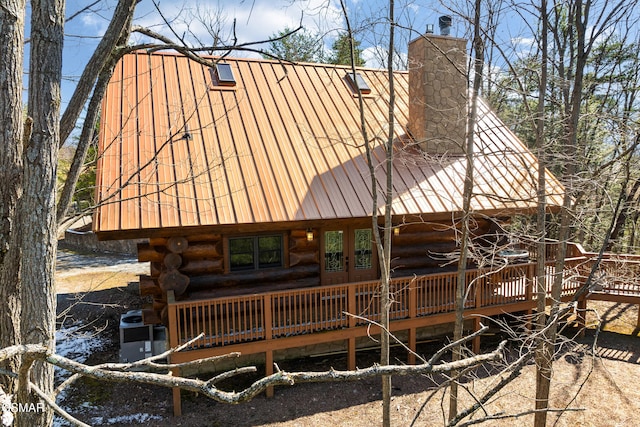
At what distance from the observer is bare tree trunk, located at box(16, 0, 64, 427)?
3912 millimetres

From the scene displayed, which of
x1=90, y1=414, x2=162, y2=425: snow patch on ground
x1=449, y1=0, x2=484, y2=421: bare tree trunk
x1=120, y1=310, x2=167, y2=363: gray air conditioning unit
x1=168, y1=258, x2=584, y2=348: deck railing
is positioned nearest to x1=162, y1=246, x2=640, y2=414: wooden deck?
x1=168, y1=258, x2=584, y2=348: deck railing

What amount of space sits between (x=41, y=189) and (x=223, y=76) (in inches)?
323

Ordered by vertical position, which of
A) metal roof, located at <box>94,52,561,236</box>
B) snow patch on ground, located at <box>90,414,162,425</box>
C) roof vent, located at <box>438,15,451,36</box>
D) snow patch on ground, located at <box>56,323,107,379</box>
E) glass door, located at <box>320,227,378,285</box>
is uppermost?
roof vent, located at <box>438,15,451,36</box>

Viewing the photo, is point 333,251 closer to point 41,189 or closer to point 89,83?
point 89,83

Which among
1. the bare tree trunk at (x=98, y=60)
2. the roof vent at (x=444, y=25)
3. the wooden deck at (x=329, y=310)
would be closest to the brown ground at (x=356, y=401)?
the wooden deck at (x=329, y=310)

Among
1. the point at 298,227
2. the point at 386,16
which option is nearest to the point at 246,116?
the point at 298,227

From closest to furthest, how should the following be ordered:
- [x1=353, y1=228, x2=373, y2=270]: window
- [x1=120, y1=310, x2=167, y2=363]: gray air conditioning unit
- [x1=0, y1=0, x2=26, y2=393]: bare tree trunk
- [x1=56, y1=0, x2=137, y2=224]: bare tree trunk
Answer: [x1=0, y1=0, x2=26, y2=393]: bare tree trunk < [x1=56, y1=0, x2=137, y2=224]: bare tree trunk < [x1=120, y1=310, x2=167, y2=363]: gray air conditioning unit < [x1=353, y1=228, x2=373, y2=270]: window

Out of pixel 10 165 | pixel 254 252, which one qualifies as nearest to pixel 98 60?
pixel 10 165

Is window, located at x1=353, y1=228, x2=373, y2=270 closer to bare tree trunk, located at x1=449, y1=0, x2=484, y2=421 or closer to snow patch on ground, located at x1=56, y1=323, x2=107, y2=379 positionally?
bare tree trunk, located at x1=449, y1=0, x2=484, y2=421

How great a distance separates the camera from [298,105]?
11.4 meters

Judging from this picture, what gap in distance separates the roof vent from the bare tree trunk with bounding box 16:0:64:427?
9890mm

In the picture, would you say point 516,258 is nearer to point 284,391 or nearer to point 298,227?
point 298,227

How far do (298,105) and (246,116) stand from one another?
60.3 inches

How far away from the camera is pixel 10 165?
408 centimetres
